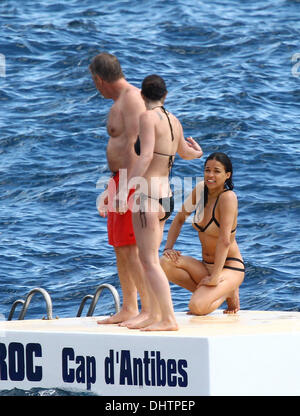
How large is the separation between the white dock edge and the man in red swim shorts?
0.51 m

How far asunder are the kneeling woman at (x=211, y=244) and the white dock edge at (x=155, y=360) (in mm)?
920

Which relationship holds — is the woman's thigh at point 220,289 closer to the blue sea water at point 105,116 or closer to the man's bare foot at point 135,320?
the man's bare foot at point 135,320

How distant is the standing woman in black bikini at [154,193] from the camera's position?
779cm

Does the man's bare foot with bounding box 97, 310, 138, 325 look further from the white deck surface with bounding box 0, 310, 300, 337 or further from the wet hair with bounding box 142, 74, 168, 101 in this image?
the wet hair with bounding box 142, 74, 168, 101

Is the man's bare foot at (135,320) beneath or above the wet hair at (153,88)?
beneath

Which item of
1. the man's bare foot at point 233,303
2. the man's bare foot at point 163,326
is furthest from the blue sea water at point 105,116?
the man's bare foot at point 163,326

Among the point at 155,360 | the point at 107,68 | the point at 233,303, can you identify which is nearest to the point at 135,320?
the point at 155,360

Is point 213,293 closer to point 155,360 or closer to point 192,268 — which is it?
point 192,268

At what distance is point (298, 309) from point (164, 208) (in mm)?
6638

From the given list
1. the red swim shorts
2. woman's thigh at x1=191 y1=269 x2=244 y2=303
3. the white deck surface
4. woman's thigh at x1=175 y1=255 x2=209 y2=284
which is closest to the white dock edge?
the white deck surface

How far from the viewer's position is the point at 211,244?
9.45m

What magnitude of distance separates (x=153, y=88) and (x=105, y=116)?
54.2ft

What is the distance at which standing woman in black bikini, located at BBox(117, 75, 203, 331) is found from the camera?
779 cm

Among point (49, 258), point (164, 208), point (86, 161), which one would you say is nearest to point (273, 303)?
point (49, 258)
